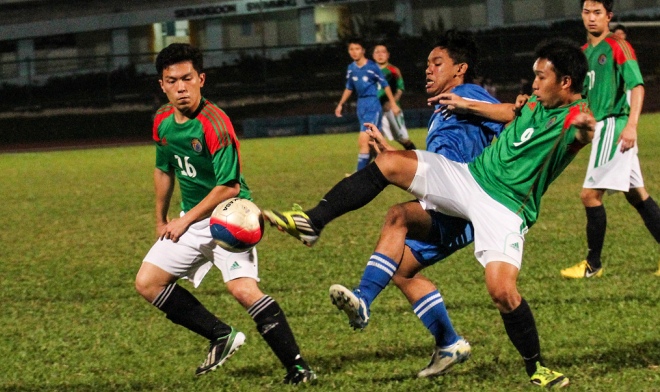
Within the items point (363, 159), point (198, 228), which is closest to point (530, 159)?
point (198, 228)

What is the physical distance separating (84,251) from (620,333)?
5.58 meters

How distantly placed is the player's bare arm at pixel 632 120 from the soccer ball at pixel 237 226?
350 centimetres

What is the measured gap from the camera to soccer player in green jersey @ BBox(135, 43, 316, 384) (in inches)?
186

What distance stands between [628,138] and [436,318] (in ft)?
8.98

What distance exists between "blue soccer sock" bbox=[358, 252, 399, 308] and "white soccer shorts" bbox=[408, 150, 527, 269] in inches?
13.1

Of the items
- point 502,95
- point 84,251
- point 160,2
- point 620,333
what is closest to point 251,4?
point 160,2

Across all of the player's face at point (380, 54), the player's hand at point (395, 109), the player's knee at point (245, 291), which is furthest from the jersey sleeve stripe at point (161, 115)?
the player's face at point (380, 54)

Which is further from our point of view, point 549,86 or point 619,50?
point 619,50

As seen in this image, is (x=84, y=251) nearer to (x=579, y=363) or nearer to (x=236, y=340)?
(x=236, y=340)

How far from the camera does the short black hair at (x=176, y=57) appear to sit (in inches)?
189

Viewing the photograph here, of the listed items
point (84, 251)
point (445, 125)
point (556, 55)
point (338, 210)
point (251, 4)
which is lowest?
point (84, 251)

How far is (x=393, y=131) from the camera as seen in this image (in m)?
16.8

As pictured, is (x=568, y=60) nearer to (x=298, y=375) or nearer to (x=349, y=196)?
(x=349, y=196)

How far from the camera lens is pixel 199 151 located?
4789mm
